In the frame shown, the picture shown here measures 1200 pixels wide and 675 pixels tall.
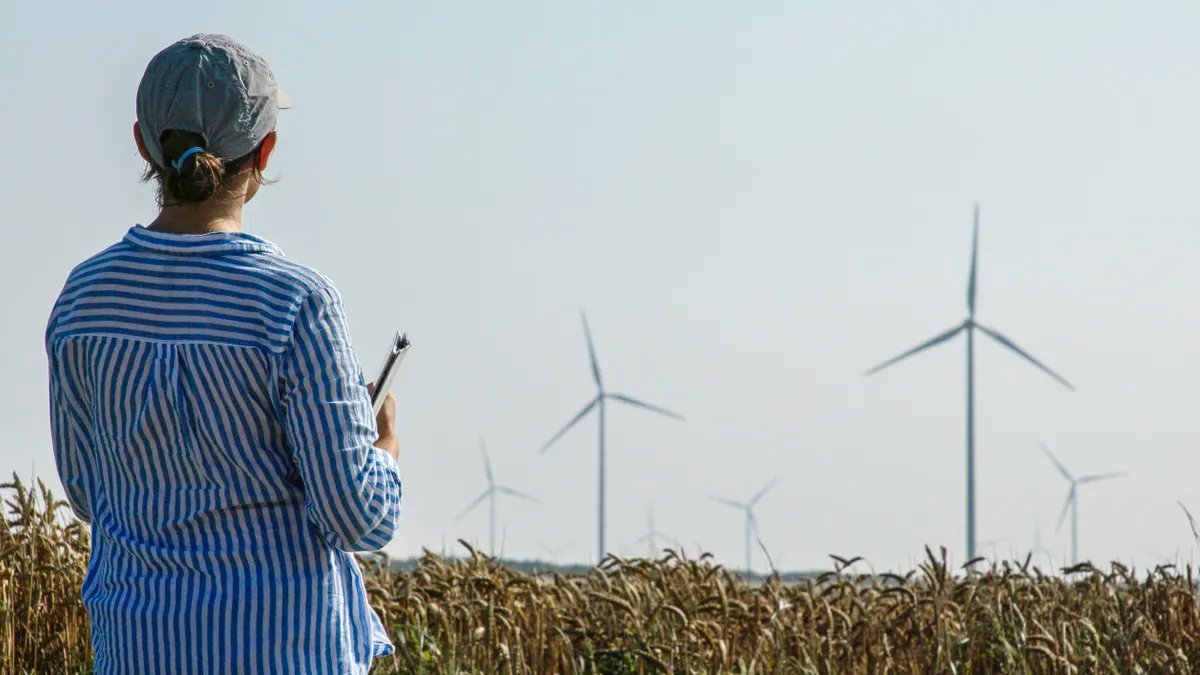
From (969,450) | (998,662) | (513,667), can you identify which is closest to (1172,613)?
(998,662)

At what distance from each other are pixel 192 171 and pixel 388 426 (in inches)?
29.3

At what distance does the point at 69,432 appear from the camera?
141 inches

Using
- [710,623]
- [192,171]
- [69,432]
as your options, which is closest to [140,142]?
[192,171]

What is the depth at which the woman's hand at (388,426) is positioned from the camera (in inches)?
138

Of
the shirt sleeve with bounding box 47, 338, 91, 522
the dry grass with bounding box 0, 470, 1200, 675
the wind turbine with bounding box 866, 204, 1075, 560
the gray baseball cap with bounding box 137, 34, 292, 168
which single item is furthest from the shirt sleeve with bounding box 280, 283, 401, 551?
the wind turbine with bounding box 866, 204, 1075, 560

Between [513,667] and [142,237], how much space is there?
12.0 ft

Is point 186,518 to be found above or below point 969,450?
below

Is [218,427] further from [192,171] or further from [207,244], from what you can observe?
[192,171]

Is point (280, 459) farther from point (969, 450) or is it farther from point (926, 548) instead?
point (969, 450)

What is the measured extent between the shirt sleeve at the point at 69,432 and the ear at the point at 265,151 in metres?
0.64

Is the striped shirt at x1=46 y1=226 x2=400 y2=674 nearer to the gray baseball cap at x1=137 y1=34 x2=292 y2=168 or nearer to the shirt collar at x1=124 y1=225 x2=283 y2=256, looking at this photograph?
the shirt collar at x1=124 y1=225 x2=283 y2=256

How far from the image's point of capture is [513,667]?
21.7 feet

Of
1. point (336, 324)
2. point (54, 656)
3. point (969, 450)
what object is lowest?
point (54, 656)

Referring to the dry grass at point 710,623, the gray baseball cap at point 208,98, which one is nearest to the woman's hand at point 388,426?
the gray baseball cap at point 208,98
